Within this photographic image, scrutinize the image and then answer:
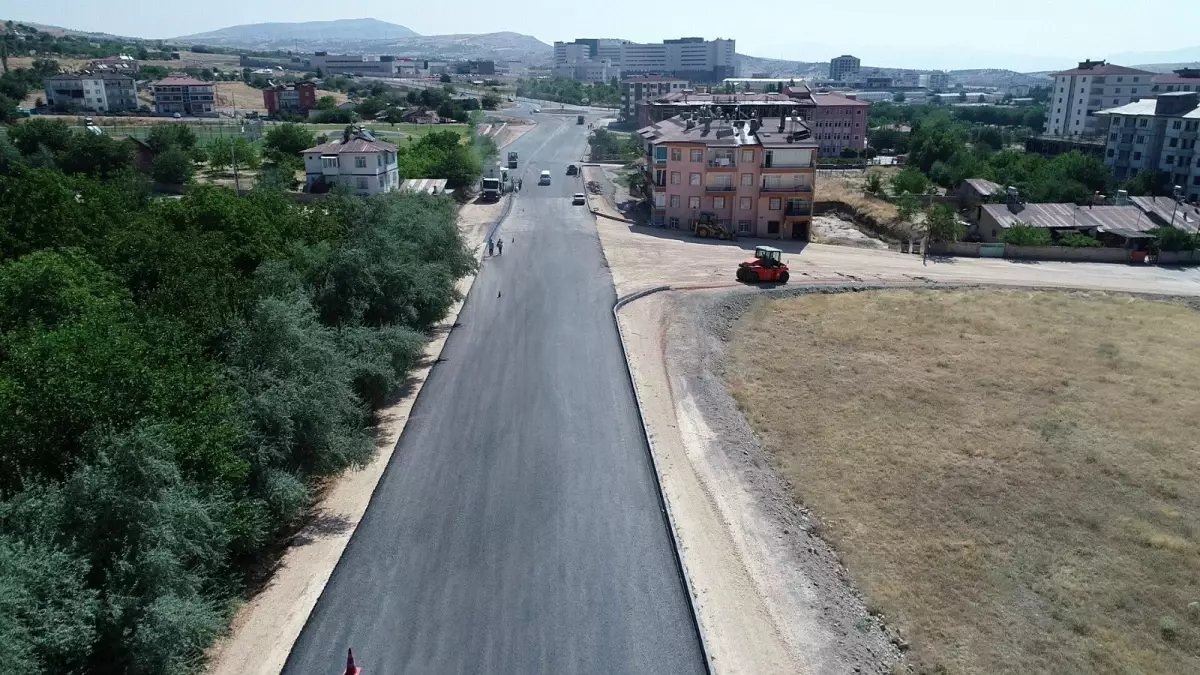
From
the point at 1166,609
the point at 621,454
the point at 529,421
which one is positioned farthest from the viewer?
the point at 529,421

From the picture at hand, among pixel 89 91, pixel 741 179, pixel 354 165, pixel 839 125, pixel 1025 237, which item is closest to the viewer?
pixel 1025 237

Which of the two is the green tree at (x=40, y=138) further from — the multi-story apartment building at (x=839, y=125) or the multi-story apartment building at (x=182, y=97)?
the multi-story apartment building at (x=839, y=125)

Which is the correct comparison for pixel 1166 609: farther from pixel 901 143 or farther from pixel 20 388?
pixel 901 143

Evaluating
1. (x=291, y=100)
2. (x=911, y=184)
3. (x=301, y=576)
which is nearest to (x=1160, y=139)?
(x=911, y=184)

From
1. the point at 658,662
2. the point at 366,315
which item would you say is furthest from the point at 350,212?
the point at 658,662

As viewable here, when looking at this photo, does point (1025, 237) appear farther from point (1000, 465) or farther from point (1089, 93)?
point (1089, 93)

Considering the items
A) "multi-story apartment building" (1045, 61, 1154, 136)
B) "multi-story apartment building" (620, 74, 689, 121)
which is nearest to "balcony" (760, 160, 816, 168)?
"multi-story apartment building" (620, 74, 689, 121)
